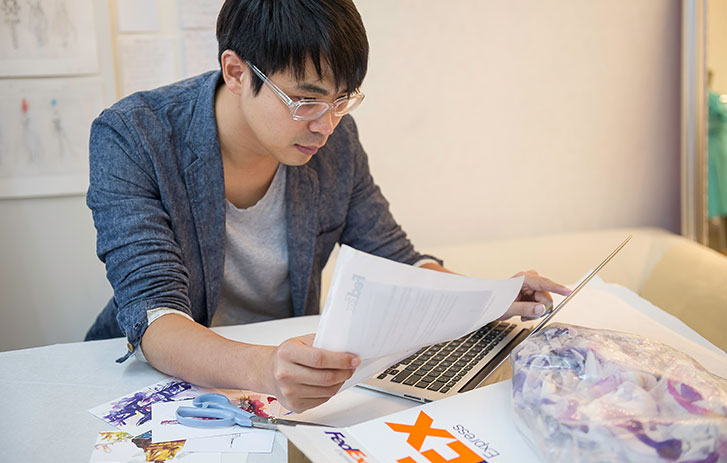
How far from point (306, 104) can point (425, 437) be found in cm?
62

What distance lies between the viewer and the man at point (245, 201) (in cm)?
101

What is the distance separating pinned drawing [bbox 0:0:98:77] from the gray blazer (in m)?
0.82

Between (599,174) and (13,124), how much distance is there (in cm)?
200

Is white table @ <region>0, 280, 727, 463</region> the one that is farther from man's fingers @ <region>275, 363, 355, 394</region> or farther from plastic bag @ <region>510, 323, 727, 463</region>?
plastic bag @ <region>510, 323, 727, 463</region>

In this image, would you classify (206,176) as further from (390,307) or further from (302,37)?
(390,307)

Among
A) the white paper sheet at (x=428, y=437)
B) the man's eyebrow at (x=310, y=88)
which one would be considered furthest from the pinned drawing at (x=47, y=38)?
the white paper sheet at (x=428, y=437)

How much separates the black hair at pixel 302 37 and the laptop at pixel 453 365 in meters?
0.47

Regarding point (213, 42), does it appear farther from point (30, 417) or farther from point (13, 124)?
point (30, 417)

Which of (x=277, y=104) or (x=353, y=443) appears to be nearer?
(x=353, y=443)

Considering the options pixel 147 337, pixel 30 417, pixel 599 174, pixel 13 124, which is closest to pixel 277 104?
pixel 147 337

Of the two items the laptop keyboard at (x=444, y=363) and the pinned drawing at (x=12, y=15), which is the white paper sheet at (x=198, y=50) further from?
the laptop keyboard at (x=444, y=363)

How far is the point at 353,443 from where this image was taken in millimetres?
724

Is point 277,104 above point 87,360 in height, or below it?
above

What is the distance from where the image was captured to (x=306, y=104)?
1143mm
